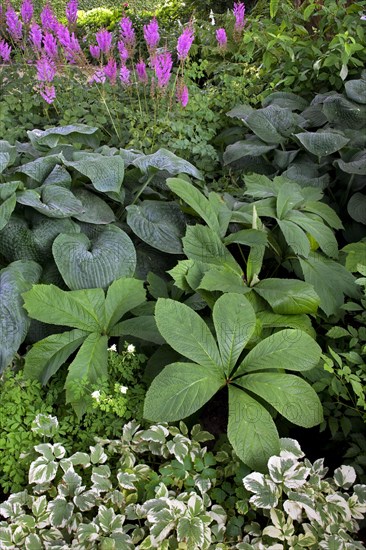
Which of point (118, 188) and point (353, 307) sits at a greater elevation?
point (118, 188)

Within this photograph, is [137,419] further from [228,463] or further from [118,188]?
[118,188]

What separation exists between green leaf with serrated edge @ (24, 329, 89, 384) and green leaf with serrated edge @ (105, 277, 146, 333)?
3.8 inches

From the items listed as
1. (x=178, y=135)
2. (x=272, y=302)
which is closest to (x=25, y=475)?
(x=272, y=302)

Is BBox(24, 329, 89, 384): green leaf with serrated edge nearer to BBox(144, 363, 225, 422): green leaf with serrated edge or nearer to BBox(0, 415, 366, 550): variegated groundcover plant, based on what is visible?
BBox(0, 415, 366, 550): variegated groundcover plant

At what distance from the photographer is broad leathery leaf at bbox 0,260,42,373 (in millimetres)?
1492

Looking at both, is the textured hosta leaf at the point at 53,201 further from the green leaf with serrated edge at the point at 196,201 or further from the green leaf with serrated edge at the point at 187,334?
the green leaf with serrated edge at the point at 187,334

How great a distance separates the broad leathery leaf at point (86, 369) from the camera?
1374 mm

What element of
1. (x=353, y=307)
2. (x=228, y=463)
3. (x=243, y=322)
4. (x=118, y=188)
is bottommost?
(x=228, y=463)

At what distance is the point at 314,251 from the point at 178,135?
1135 mm

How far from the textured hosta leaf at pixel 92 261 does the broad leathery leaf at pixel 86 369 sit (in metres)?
0.24

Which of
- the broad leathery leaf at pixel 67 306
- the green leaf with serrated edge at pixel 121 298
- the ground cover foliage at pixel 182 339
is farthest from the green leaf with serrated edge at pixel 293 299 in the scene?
the broad leathery leaf at pixel 67 306

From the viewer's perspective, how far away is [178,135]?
8.73 feet

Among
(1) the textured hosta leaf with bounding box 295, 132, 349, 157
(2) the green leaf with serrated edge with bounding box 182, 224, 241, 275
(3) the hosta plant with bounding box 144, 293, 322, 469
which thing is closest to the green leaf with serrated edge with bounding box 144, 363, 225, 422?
(3) the hosta plant with bounding box 144, 293, 322, 469

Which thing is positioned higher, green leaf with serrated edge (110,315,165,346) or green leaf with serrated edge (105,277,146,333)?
green leaf with serrated edge (105,277,146,333)
